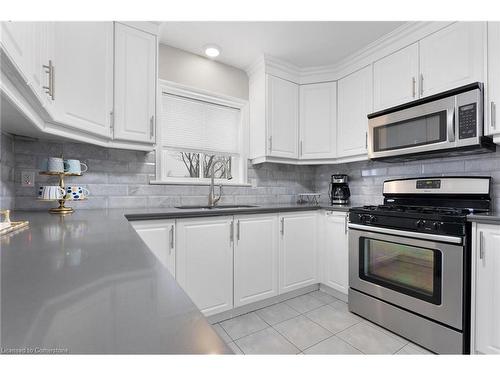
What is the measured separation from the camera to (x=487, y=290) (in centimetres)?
150

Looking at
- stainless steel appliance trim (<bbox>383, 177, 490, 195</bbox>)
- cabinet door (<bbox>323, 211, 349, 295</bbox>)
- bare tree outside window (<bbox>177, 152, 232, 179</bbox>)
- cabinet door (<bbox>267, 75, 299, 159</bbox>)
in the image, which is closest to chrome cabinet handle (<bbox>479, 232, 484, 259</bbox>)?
stainless steel appliance trim (<bbox>383, 177, 490, 195</bbox>)

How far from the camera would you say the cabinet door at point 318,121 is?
2.84m

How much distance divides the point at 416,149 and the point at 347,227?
88 cm

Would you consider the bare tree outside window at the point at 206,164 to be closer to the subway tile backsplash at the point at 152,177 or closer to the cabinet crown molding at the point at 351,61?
the subway tile backsplash at the point at 152,177

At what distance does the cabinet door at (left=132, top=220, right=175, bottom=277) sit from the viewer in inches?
68.1

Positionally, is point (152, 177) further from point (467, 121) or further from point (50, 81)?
point (467, 121)

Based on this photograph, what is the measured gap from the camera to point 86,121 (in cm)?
167

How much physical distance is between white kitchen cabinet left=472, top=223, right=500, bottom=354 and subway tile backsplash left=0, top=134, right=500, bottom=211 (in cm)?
60

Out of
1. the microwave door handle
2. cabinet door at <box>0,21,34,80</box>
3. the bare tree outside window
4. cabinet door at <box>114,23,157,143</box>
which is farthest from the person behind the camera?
the bare tree outside window

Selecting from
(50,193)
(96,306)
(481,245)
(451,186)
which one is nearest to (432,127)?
(451,186)

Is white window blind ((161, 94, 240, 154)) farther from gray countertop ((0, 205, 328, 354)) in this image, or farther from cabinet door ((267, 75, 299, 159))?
gray countertop ((0, 205, 328, 354))

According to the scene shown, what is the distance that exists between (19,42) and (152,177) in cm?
154
